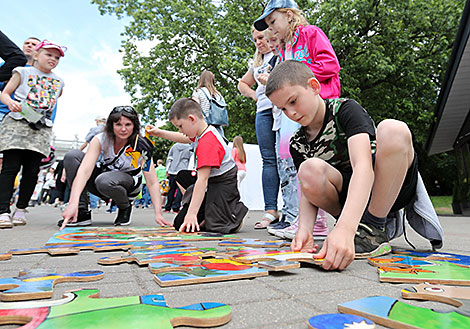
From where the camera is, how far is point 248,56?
12906 mm

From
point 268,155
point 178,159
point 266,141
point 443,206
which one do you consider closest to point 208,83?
point 266,141

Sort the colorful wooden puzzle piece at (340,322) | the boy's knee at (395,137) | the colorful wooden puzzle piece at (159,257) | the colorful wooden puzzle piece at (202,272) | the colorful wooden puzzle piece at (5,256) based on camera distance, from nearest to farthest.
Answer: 1. the colorful wooden puzzle piece at (340,322)
2. the colorful wooden puzzle piece at (202,272)
3. the colorful wooden puzzle piece at (159,257)
4. the colorful wooden puzzle piece at (5,256)
5. the boy's knee at (395,137)

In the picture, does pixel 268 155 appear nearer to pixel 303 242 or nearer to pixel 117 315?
pixel 303 242

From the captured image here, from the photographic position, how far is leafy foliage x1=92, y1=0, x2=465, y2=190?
1191cm

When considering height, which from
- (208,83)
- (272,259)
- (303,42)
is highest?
(208,83)

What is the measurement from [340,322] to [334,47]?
12.4 m

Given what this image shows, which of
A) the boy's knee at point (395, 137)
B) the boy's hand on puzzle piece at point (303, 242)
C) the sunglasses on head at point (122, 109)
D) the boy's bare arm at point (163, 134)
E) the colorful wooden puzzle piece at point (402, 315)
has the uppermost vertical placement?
the sunglasses on head at point (122, 109)

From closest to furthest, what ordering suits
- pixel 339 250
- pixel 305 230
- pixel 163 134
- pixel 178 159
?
pixel 339 250
pixel 305 230
pixel 163 134
pixel 178 159

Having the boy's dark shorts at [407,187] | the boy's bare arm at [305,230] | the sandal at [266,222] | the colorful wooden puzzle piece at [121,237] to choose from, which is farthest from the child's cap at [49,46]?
the boy's dark shorts at [407,187]

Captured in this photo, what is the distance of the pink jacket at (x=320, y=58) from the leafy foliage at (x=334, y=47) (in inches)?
375

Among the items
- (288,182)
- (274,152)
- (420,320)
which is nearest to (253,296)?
(420,320)

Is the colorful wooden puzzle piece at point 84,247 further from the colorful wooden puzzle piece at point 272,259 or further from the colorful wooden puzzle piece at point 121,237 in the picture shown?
the colorful wooden puzzle piece at point 272,259

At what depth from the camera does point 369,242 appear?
6.01 feet

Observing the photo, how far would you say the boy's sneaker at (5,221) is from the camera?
351 cm
